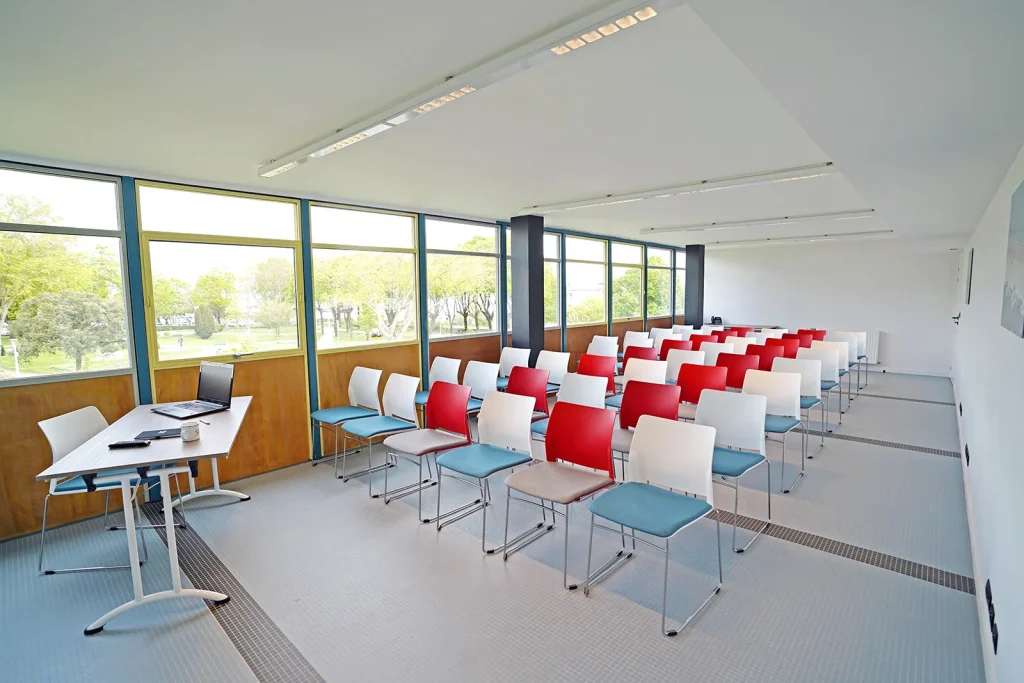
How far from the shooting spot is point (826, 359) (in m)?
6.39

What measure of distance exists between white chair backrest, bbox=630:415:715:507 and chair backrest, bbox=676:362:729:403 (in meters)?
1.85

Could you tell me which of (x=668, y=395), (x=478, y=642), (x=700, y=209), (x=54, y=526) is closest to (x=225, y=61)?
(x=478, y=642)

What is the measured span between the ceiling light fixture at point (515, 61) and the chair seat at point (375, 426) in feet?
7.44

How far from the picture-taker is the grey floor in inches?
94.0

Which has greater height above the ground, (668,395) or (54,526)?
(668,395)

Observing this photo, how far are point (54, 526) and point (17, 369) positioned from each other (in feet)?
4.18

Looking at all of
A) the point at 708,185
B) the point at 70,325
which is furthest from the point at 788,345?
the point at 70,325

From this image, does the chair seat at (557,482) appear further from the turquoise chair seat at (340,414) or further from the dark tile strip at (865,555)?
the turquoise chair seat at (340,414)

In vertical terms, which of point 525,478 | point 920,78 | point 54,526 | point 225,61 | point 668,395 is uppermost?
point 225,61

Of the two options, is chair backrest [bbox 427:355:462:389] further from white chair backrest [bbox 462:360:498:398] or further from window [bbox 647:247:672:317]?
window [bbox 647:247:672:317]

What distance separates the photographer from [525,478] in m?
3.27

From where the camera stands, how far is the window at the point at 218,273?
4.46 metres

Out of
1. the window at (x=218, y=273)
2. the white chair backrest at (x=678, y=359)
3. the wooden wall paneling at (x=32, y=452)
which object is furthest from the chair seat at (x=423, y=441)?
the white chair backrest at (x=678, y=359)

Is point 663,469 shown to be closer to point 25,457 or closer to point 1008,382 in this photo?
point 1008,382
